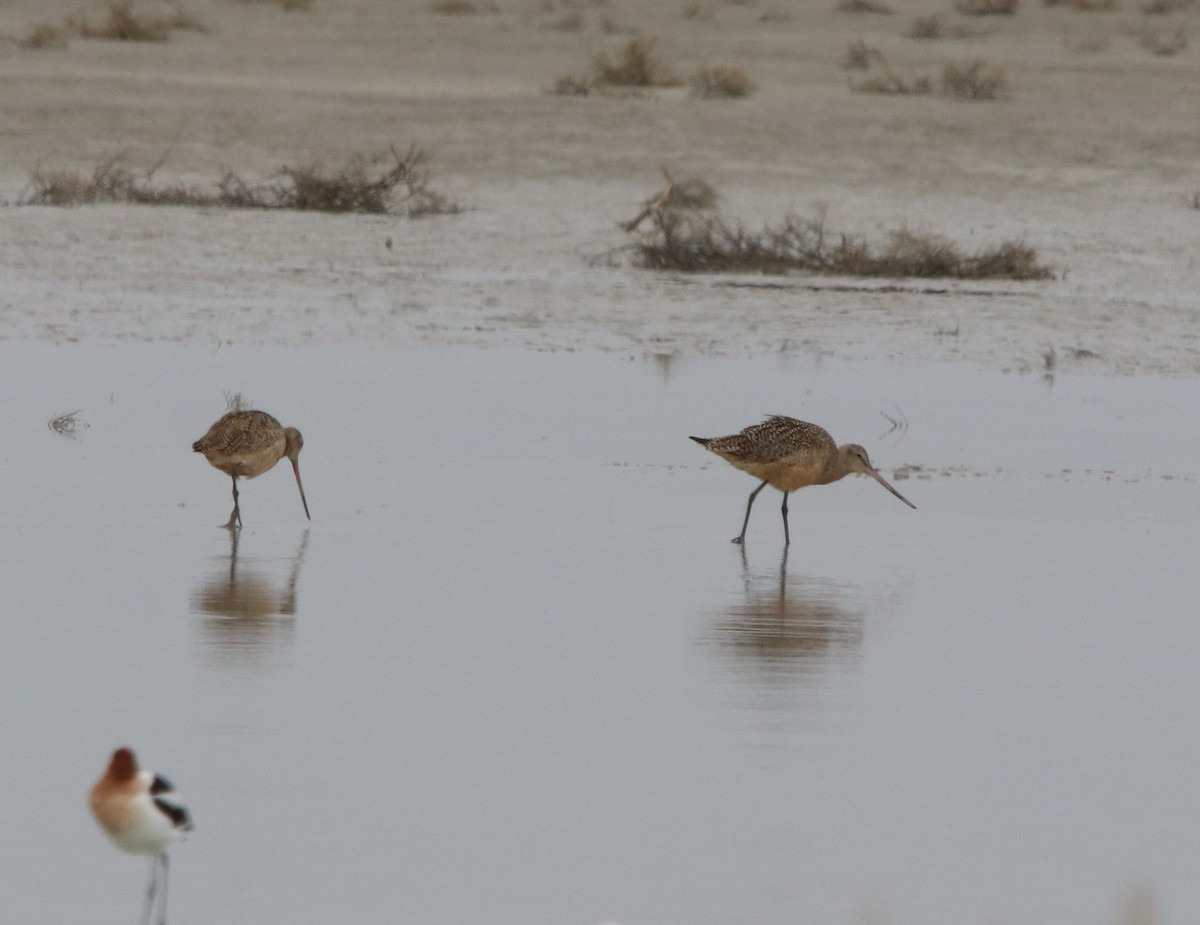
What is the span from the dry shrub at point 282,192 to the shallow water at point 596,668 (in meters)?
8.94

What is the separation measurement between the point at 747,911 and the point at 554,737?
4.81 ft

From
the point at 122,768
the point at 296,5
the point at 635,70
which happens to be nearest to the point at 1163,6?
the point at 296,5

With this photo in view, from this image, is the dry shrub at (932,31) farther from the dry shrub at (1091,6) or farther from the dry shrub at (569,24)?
the dry shrub at (569,24)

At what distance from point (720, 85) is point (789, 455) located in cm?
1937

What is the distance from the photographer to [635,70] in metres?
31.3

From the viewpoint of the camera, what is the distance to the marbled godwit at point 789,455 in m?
10.9

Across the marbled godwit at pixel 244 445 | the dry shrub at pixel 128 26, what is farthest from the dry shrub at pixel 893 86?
the marbled godwit at pixel 244 445

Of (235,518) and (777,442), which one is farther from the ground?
(777,442)

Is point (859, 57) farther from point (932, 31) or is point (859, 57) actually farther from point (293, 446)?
point (293, 446)

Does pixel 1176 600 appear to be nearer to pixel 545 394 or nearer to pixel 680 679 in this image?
pixel 680 679

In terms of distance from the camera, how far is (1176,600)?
9164 millimetres

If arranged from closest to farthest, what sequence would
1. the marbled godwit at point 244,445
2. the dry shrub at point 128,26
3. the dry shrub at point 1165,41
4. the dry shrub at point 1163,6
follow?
the marbled godwit at point 244,445 → the dry shrub at point 128,26 → the dry shrub at point 1165,41 → the dry shrub at point 1163,6

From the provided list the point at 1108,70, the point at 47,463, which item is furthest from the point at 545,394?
the point at 1108,70

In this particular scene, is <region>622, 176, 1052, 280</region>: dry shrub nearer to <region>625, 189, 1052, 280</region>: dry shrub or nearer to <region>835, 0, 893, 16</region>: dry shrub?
<region>625, 189, 1052, 280</region>: dry shrub
